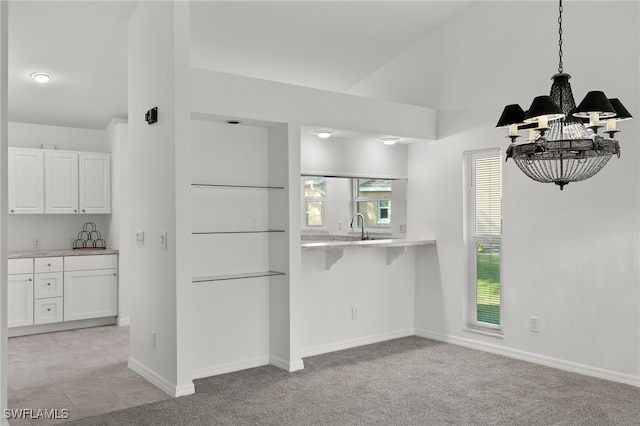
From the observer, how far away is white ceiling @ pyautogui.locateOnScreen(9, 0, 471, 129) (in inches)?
182

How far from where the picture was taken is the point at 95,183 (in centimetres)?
673

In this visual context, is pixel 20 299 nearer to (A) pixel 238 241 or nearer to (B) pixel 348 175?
(A) pixel 238 241

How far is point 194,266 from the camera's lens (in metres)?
4.36

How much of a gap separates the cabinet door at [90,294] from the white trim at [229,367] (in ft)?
8.76

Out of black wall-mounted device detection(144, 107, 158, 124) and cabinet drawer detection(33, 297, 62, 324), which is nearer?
black wall-mounted device detection(144, 107, 158, 124)

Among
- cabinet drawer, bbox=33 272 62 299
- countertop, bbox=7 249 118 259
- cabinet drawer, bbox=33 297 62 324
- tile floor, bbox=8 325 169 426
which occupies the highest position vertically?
countertop, bbox=7 249 118 259

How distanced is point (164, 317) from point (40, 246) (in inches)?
139

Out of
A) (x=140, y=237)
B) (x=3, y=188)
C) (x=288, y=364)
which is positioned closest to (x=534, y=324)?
(x=288, y=364)

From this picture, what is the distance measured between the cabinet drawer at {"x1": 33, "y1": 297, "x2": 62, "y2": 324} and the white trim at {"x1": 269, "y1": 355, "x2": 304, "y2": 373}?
9.87 ft

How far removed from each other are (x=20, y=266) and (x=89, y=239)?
3.69 ft

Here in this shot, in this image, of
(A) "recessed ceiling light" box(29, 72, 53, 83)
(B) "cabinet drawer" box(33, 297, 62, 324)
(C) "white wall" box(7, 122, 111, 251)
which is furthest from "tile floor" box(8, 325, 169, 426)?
(A) "recessed ceiling light" box(29, 72, 53, 83)

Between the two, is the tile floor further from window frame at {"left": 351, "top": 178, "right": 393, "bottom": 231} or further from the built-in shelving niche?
window frame at {"left": 351, "top": 178, "right": 393, "bottom": 231}

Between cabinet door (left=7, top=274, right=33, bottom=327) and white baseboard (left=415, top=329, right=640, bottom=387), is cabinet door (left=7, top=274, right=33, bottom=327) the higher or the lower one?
the higher one

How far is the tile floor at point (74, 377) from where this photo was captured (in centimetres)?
376
